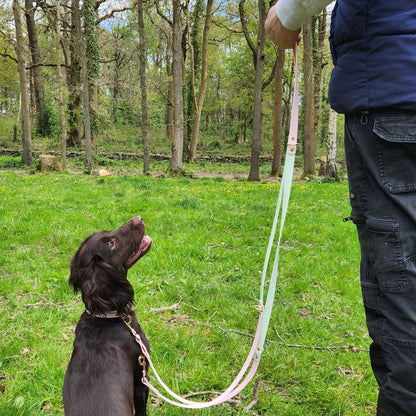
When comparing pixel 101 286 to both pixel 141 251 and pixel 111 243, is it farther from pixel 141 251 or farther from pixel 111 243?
pixel 141 251

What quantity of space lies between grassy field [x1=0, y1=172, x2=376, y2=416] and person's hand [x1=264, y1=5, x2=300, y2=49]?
7.31 feet

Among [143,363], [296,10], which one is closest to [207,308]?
[143,363]

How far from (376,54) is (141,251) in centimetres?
176

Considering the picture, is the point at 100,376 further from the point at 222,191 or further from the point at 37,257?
the point at 222,191

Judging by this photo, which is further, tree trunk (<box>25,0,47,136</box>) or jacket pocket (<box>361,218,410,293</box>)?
tree trunk (<box>25,0,47,136</box>)

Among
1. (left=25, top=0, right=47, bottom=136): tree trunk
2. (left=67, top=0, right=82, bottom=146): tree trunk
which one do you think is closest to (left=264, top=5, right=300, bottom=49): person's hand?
(left=67, top=0, right=82, bottom=146): tree trunk

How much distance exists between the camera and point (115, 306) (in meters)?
1.94

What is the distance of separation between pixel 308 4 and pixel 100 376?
197 centimetres

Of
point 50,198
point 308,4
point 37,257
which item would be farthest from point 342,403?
point 50,198

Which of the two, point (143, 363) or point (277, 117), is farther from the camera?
point (277, 117)

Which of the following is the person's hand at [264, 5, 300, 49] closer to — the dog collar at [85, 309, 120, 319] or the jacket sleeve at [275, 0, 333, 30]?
the jacket sleeve at [275, 0, 333, 30]

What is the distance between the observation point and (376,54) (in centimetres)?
124

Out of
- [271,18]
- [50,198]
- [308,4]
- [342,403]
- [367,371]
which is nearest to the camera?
[308,4]

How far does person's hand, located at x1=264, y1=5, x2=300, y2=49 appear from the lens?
1595mm
